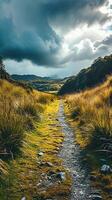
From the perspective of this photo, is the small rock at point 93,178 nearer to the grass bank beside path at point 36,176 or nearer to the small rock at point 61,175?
the grass bank beside path at point 36,176

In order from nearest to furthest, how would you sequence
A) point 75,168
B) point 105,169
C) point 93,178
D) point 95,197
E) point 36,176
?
point 95,197 < point 93,178 < point 36,176 < point 105,169 < point 75,168

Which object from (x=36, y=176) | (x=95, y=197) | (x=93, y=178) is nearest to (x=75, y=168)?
(x=93, y=178)

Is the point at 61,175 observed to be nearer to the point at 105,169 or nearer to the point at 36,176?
the point at 36,176

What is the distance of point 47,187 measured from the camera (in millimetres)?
7336

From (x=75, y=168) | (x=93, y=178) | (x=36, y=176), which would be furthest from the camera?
(x=75, y=168)

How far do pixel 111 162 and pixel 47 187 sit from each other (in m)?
2.20

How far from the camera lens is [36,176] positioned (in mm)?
7965

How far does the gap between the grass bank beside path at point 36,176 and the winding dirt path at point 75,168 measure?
0.15 m

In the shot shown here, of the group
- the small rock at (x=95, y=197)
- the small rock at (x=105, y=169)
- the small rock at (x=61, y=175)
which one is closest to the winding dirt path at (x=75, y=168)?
the small rock at (x=95, y=197)

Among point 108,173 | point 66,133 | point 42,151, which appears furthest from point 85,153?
point 66,133

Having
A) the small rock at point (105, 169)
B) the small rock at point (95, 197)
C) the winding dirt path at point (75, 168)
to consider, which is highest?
the small rock at point (105, 169)

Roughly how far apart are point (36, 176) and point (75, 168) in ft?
3.95

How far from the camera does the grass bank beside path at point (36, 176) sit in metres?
6.92

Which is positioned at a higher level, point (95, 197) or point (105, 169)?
point (105, 169)
